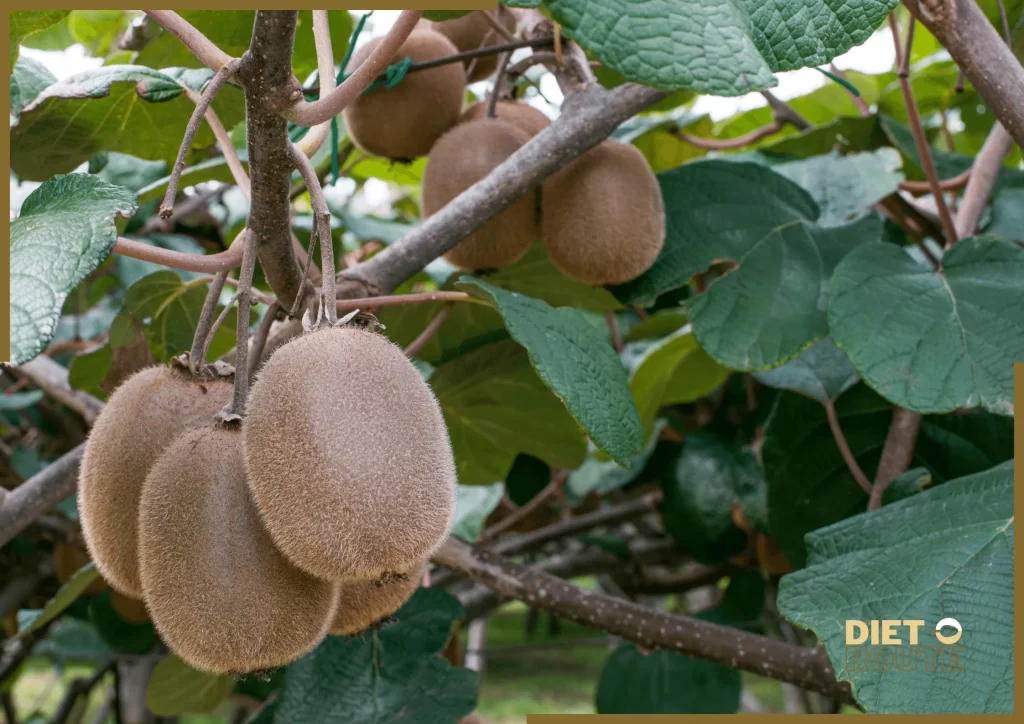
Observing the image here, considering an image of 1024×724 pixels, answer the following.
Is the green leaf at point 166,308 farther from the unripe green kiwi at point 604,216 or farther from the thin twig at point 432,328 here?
the unripe green kiwi at point 604,216

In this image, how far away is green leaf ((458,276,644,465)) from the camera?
776mm

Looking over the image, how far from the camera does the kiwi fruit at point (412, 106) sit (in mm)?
1093

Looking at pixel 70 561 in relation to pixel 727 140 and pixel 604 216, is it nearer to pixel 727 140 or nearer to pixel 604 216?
pixel 604 216

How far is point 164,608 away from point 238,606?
0.05 metres

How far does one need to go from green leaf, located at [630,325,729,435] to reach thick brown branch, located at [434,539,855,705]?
0.30 metres

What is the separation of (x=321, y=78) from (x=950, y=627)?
0.67 meters

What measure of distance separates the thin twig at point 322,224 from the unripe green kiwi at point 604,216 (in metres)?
0.40

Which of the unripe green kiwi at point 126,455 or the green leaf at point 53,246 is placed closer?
the green leaf at point 53,246

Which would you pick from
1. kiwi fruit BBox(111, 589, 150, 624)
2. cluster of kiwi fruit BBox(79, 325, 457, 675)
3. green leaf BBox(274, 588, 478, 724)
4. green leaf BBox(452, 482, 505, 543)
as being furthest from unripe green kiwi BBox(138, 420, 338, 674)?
kiwi fruit BBox(111, 589, 150, 624)

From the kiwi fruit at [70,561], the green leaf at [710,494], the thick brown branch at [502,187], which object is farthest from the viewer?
the kiwi fruit at [70,561]

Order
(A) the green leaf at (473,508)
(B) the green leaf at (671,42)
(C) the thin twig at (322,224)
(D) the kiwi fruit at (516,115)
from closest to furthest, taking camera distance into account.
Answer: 1. (B) the green leaf at (671,42)
2. (C) the thin twig at (322,224)
3. (D) the kiwi fruit at (516,115)
4. (A) the green leaf at (473,508)

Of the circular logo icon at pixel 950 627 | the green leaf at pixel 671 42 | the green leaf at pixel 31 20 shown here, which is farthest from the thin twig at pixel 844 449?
the green leaf at pixel 31 20

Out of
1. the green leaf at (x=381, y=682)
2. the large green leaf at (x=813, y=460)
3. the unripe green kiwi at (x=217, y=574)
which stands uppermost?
the unripe green kiwi at (x=217, y=574)

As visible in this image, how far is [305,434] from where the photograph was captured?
592 mm
